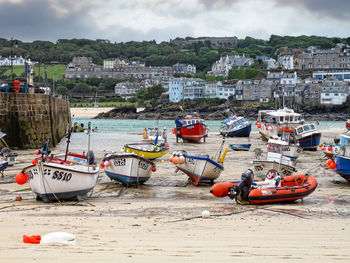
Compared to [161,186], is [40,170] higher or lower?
higher

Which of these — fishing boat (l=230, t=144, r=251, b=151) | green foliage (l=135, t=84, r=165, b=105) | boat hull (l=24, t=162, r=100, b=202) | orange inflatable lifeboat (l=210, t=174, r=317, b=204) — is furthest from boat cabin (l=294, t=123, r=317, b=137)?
green foliage (l=135, t=84, r=165, b=105)

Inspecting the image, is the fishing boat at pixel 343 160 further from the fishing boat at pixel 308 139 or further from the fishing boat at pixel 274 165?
the fishing boat at pixel 308 139

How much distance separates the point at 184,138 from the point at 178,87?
105612 millimetres

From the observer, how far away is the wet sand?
28.0 ft

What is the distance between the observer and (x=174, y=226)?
11516mm

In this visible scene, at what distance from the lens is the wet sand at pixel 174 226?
28.0 ft

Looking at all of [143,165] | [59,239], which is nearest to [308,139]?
[143,165]

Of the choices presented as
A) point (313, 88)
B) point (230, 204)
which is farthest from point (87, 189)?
point (313, 88)

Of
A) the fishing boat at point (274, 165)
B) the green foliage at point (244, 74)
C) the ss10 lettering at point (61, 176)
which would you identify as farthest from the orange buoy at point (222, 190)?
the green foliage at point (244, 74)

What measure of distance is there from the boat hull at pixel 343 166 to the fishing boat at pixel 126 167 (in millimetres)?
7418

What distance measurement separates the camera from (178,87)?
5891 inches

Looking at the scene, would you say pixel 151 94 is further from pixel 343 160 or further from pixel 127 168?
pixel 127 168

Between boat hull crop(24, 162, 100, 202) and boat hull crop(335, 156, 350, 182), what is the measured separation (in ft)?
32.5

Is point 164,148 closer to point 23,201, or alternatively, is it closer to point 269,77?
point 23,201
